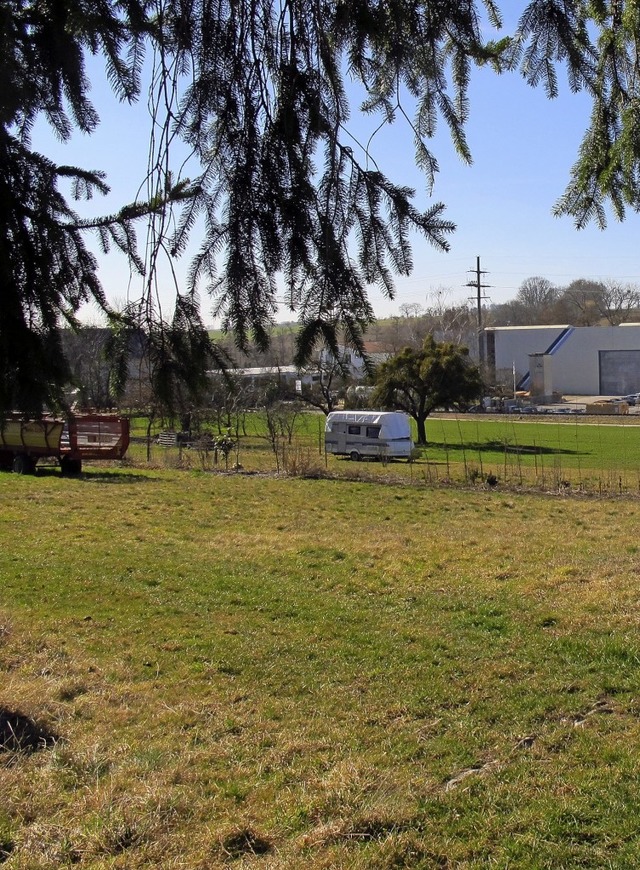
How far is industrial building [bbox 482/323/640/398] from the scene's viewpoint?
83500mm

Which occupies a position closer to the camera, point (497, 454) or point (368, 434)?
point (368, 434)

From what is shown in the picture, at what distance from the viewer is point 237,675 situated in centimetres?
645

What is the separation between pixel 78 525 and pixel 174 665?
7.87 meters

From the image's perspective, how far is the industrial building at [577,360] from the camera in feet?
274

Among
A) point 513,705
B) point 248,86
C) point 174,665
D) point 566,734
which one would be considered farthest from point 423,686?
point 248,86

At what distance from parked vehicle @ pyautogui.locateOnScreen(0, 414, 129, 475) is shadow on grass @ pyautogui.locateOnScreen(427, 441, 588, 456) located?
56.4 ft

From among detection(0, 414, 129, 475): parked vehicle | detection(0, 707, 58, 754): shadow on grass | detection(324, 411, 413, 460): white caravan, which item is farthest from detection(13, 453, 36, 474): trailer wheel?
detection(0, 707, 58, 754): shadow on grass

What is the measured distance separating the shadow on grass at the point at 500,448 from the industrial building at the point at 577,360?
121 ft

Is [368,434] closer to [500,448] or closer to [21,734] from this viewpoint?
[500,448]

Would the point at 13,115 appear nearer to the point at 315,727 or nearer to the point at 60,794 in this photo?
the point at 60,794

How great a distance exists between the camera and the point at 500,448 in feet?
146

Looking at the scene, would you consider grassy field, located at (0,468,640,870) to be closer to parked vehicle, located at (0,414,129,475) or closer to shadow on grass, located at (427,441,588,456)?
parked vehicle, located at (0,414,129,475)

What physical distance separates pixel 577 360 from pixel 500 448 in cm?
4533

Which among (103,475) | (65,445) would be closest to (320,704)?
(103,475)
